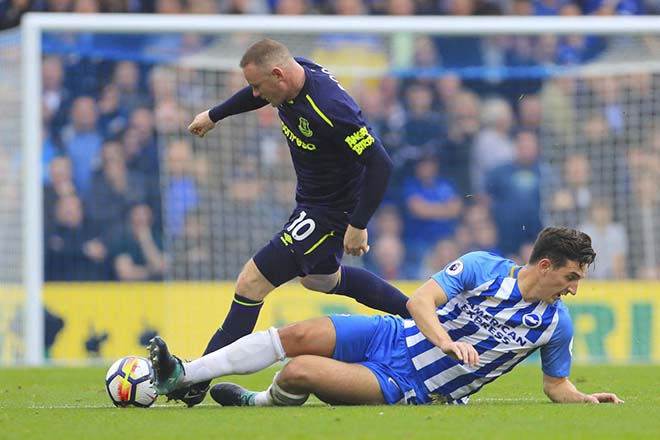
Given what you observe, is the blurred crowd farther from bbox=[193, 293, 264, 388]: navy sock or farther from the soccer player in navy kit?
bbox=[193, 293, 264, 388]: navy sock

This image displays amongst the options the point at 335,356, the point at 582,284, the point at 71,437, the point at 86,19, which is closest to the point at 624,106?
the point at 582,284

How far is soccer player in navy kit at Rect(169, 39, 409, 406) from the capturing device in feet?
24.0

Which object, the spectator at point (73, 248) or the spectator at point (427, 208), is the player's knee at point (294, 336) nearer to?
the spectator at point (73, 248)

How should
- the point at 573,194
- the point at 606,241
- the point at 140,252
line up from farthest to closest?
the point at 573,194 < the point at 606,241 < the point at 140,252

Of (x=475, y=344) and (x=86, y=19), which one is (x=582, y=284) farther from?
(x=475, y=344)

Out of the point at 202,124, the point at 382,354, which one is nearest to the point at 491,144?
the point at 202,124

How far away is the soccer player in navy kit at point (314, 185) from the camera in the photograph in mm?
A: 7320

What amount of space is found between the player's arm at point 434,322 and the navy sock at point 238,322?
59.5 inches

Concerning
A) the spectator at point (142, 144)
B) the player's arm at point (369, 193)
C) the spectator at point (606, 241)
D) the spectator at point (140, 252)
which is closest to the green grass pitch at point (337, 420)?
the player's arm at point (369, 193)

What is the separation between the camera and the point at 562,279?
258 inches

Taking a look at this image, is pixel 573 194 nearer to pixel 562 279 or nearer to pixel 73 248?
pixel 73 248

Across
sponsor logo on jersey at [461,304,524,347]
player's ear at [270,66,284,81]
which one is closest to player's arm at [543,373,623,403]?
sponsor logo on jersey at [461,304,524,347]

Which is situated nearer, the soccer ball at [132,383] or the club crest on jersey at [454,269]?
the club crest on jersey at [454,269]

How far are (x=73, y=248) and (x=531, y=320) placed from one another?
8.33 m
